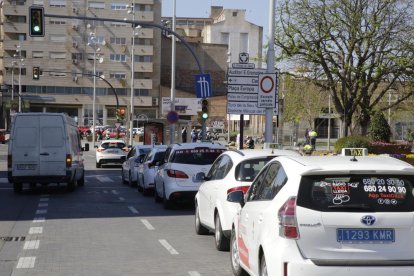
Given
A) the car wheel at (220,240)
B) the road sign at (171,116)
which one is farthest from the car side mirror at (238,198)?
the road sign at (171,116)

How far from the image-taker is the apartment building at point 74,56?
3976 inches

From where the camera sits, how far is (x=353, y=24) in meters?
37.0

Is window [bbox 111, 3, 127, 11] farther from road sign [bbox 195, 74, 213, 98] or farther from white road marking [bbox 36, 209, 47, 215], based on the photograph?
white road marking [bbox 36, 209, 47, 215]

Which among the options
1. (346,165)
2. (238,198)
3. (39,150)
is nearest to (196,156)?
(39,150)

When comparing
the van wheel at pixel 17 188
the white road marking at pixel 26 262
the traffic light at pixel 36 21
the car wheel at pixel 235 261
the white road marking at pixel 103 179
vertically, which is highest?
the traffic light at pixel 36 21

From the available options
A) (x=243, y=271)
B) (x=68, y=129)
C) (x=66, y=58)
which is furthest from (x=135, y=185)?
(x=66, y=58)

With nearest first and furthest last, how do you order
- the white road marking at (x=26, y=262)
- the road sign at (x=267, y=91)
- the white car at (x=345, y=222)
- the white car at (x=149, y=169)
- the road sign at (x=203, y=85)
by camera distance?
the white car at (x=345, y=222) < the white road marking at (x=26, y=262) < the road sign at (x=267, y=91) < the white car at (x=149, y=169) < the road sign at (x=203, y=85)

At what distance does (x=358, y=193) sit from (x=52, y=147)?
1753 cm

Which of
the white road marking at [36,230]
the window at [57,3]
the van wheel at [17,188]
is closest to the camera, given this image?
the white road marking at [36,230]

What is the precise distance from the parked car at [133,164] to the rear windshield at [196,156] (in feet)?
26.0

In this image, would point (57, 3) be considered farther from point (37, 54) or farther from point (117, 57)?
point (117, 57)

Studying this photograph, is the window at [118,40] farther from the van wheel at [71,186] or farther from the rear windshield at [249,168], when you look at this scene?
the rear windshield at [249,168]

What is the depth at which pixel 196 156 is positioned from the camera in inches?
715

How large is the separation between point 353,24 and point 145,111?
71.4 m
